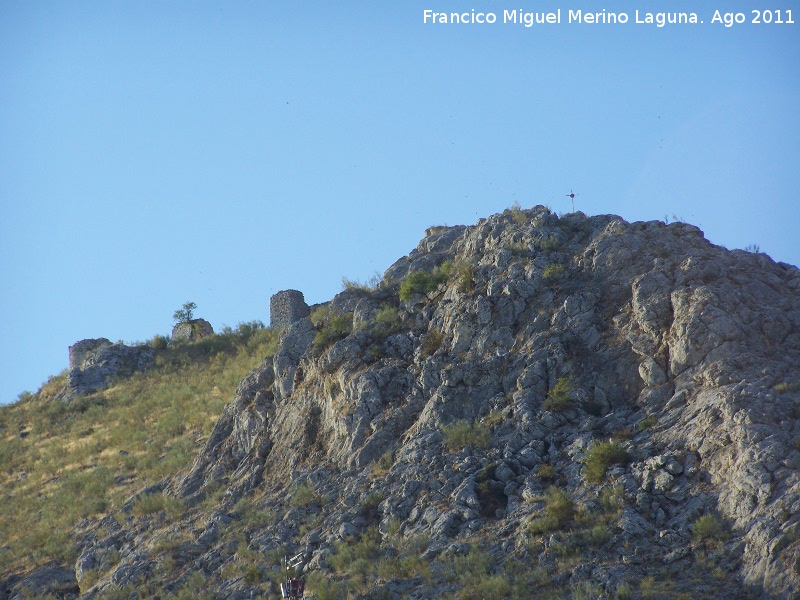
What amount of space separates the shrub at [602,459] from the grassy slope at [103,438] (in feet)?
53.9

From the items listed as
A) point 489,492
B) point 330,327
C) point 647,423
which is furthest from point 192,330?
point 647,423

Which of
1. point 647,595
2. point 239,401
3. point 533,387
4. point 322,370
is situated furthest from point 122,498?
point 647,595

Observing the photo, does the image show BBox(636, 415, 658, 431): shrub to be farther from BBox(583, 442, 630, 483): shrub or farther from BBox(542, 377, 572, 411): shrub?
BBox(542, 377, 572, 411): shrub

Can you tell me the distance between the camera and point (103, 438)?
46.8m

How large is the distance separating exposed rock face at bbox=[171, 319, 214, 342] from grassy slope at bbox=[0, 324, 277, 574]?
10.0 feet

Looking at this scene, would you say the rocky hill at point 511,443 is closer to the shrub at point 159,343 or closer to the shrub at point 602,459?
the shrub at point 602,459

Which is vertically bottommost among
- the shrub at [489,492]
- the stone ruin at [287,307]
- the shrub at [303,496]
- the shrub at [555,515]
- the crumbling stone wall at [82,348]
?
the shrub at [555,515]

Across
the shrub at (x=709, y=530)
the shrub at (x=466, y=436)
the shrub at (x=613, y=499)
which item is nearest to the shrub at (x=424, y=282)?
the shrub at (x=466, y=436)

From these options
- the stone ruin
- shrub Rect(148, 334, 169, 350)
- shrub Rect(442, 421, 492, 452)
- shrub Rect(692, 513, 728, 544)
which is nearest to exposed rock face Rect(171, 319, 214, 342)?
shrub Rect(148, 334, 169, 350)

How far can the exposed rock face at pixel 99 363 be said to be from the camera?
5772 cm

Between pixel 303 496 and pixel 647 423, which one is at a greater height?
pixel 303 496

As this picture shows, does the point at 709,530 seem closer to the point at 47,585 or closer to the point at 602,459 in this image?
the point at 602,459

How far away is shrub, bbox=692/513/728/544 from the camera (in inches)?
917

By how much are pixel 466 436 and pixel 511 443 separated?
48.3 inches
